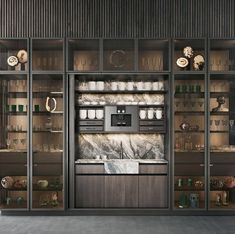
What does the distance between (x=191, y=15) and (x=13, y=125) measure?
11.6ft

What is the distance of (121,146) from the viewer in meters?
6.76

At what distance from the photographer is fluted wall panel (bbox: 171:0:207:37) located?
20.4ft

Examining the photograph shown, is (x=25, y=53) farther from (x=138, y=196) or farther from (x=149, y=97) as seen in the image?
(x=138, y=196)

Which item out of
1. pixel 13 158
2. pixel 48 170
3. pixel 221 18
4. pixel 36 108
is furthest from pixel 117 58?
pixel 13 158

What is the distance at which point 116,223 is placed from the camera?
5543 millimetres

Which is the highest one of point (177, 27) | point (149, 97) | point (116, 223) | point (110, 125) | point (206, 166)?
point (177, 27)

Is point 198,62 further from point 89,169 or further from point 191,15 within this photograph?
point 89,169

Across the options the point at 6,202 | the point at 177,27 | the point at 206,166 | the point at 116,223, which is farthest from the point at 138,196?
the point at 177,27

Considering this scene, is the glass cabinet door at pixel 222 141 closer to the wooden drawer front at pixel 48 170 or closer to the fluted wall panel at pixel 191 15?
the fluted wall panel at pixel 191 15

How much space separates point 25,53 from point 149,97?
2.31m

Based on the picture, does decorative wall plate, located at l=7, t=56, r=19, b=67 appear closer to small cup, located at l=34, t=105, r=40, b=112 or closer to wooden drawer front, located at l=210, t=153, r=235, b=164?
small cup, located at l=34, t=105, r=40, b=112

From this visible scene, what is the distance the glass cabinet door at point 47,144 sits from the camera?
610 cm

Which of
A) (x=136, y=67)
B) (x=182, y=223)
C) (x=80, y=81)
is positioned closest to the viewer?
(x=182, y=223)

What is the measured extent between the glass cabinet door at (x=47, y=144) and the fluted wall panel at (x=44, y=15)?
0.80m
